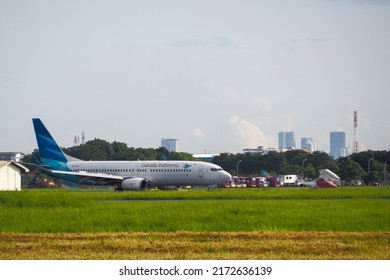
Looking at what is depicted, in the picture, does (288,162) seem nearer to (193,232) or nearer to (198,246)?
(193,232)

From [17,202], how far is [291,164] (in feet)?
422

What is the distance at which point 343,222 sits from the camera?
25.7 metres

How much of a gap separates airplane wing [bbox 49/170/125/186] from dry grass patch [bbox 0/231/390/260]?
147 feet

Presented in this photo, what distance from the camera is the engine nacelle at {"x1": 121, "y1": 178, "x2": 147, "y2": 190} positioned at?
65.7 meters

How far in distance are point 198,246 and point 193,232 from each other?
12.4ft

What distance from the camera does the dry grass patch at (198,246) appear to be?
1744cm

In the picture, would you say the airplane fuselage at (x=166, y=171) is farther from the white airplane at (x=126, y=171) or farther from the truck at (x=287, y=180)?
the truck at (x=287, y=180)

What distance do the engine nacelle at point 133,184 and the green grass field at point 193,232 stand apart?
29109 mm

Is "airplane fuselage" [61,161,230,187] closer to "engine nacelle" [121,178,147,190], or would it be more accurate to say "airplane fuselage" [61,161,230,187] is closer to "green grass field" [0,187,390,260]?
"engine nacelle" [121,178,147,190]

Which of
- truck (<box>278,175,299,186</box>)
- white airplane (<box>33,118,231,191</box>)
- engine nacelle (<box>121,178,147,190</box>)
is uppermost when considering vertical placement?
white airplane (<box>33,118,231,191</box>)

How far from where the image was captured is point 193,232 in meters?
22.9

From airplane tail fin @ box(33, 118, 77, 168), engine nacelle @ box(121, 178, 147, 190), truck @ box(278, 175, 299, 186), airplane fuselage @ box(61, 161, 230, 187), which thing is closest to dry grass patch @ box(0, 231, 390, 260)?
engine nacelle @ box(121, 178, 147, 190)

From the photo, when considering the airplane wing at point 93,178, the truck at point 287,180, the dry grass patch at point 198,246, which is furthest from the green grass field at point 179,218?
the truck at point 287,180

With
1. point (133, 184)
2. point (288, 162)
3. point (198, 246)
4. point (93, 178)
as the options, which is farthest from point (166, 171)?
point (288, 162)
